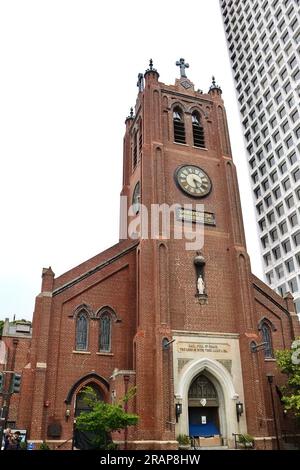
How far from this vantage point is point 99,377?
23.7 metres

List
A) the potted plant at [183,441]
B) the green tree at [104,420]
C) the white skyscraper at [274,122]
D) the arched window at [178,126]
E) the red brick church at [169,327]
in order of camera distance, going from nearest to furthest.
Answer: the green tree at [104,420] < the potted plant at [183,441] < the red brick church at [169,327] < the arched window at [178,126] < the white skyscraper at [274,122]

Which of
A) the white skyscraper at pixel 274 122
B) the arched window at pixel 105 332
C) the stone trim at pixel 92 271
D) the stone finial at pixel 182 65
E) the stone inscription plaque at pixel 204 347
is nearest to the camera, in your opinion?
the stone inscription plaque at pixel 204 347

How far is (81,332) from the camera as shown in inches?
965

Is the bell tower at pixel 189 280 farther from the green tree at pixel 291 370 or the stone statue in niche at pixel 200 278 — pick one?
the green tree at pixel 291 370

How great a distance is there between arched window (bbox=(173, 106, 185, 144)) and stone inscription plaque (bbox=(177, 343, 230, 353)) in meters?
15.0

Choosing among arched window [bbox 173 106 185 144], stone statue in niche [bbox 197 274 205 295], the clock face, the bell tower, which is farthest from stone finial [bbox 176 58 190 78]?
stone statue in niche [bbox 197 274 205 295]

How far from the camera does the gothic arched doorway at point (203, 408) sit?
75.9 ft

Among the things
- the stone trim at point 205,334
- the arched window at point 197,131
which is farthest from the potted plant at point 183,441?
the arched window at point 197,131

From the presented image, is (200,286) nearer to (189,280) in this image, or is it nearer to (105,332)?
(189,280)

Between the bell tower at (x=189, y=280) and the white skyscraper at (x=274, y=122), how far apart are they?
67.7 feet

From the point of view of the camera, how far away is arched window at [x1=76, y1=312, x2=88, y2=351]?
24.2 meters

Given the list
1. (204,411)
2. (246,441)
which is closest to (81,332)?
(204,411)

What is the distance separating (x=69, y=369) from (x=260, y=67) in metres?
52.0
